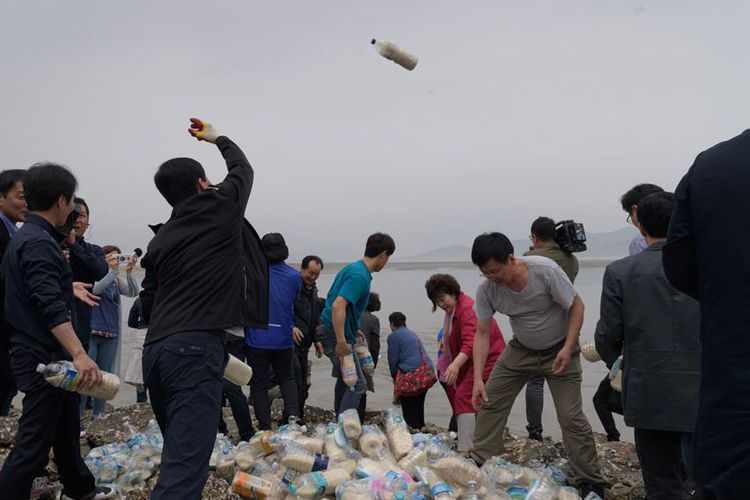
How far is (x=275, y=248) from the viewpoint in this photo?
563 centimetres

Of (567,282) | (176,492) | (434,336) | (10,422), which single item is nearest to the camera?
(176,492)


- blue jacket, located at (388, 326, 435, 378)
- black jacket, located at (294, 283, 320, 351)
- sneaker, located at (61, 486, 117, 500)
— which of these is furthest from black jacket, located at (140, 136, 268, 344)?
black jacket, located at (294, 283, 320, 351)

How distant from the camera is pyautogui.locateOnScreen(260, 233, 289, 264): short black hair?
Result: 560 centimetres

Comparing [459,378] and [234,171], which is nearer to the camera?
[234,171]

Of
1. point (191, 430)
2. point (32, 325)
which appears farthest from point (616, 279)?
point (32, 325)

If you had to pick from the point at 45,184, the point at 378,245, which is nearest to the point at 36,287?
the point at 45,184

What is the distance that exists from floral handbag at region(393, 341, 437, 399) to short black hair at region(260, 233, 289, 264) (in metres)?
1.67

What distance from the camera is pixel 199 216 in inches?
114

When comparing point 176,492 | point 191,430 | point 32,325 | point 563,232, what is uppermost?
point 563,232

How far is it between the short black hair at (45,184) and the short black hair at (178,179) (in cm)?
79

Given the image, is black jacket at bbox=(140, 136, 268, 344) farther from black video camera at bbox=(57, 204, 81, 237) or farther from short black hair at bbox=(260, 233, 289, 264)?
short black hair at bbox=(260, 233, 289, 264)

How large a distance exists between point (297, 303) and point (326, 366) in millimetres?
5170

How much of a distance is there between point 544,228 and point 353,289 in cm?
177

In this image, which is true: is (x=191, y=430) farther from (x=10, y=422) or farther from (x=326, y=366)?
(x=326, y=366)
